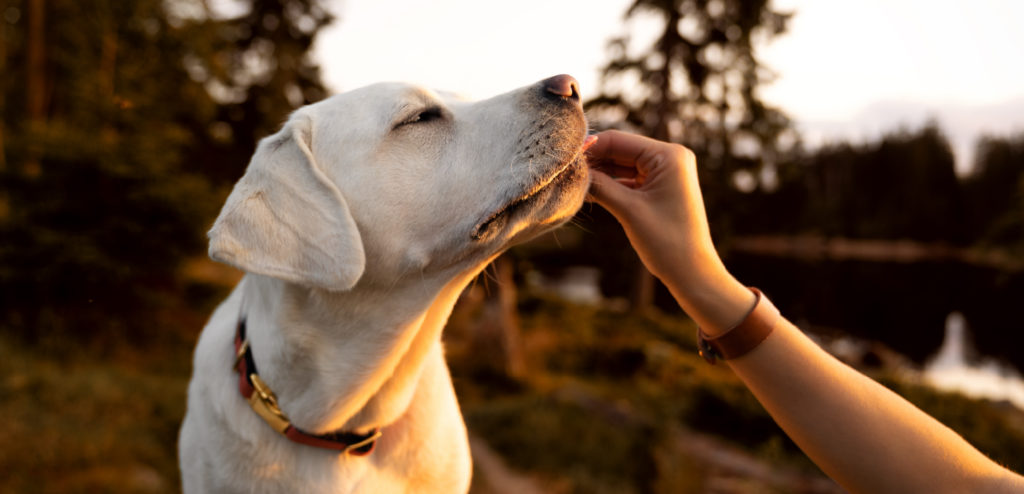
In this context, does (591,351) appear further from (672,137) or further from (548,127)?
(548,127)

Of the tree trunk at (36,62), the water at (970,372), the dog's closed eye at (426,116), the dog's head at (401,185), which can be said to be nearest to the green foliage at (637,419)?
the dog's head at (401,185)

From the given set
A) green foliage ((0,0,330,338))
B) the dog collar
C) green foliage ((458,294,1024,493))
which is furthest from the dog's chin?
green foliage ((0,0,330,338))

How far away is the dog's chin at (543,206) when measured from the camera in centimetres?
194

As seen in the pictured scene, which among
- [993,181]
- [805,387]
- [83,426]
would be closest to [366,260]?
[805,387]

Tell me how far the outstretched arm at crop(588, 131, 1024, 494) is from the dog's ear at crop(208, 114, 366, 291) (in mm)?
854

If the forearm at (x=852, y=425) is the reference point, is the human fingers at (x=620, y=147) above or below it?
above

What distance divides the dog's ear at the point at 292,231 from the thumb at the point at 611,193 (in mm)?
765

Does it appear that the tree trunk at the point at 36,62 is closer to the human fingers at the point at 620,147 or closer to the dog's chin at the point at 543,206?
the dog's chin at the point at 543,206

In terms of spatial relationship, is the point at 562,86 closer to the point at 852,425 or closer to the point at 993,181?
the point at 852,425

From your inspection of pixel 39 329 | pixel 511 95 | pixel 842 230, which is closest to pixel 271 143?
pixel 511 95

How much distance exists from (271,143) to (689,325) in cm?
1407

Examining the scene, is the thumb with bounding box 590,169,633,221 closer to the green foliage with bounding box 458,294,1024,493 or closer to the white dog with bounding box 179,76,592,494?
the white dog with bounding box 179,76,592,494

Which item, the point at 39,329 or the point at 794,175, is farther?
the point at 794,175

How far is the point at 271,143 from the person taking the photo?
6.71ft
